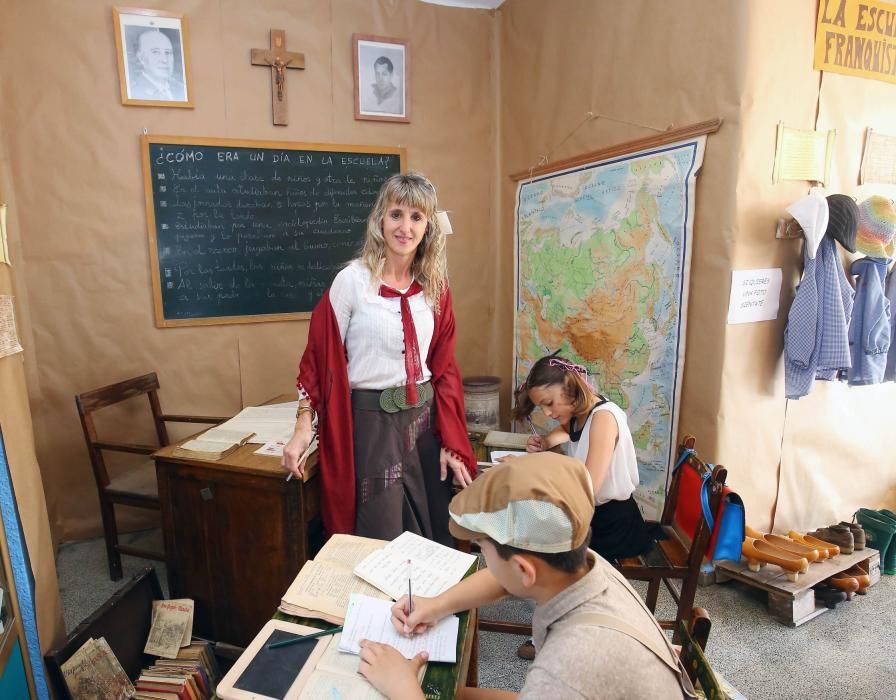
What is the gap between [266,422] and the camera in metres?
2.29

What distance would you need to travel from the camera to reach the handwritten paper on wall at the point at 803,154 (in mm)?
2043

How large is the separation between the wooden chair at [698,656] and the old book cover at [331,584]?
568 millimetres

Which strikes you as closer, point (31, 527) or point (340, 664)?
point (340, 664)

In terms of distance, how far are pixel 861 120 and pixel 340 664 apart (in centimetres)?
262

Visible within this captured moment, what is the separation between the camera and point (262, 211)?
9.45 feet

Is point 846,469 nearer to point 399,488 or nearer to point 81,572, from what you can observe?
point 399,488

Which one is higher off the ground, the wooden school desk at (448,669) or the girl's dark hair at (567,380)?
the girl's dark hair at (567,380)

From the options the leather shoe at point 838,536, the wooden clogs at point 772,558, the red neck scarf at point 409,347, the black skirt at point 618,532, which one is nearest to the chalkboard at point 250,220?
the red neck scarf at point 409,347

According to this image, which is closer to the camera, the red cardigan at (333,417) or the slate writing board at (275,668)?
the slate writing board at (275,668)

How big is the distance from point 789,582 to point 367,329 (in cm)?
181

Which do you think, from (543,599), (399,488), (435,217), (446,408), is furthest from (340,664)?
(435,217)

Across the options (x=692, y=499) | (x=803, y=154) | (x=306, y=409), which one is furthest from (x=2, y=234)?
(x=803, y=154)

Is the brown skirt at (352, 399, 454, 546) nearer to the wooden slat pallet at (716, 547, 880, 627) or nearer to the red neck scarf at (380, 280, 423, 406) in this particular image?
the red neck scarf at (380, 280, 423, 406)

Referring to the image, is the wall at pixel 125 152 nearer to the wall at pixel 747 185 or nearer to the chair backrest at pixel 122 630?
the wall at pixel 747 185
